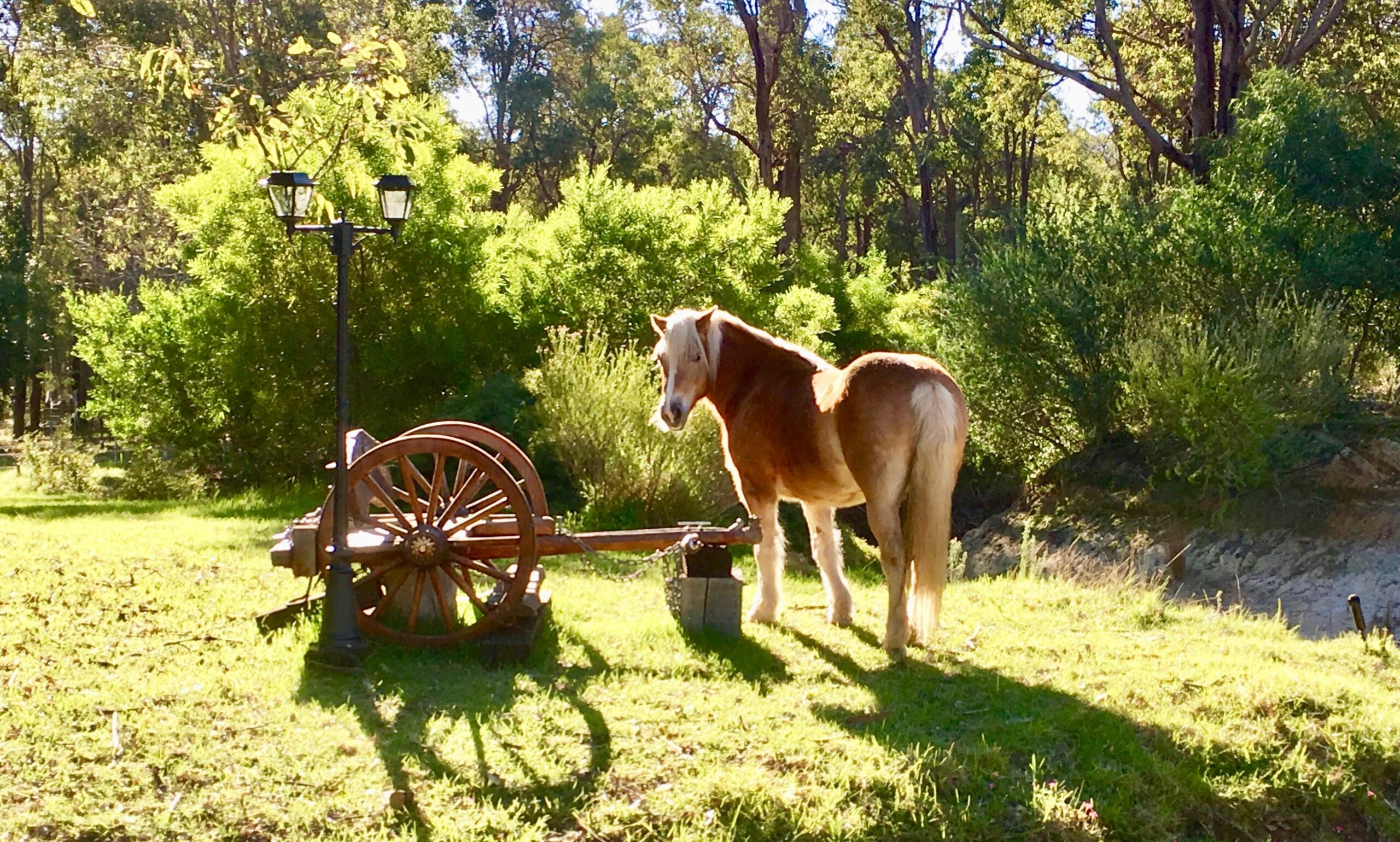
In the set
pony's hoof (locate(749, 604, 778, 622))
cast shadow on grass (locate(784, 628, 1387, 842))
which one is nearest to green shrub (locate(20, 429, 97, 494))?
pony's hoof (locate(749, 604, 778, 622))

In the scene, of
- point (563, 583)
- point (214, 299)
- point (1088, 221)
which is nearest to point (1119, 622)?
point (563, 583)

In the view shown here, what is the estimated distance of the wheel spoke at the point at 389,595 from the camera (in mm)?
6750

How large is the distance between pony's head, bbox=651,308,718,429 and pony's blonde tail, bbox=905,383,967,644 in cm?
145

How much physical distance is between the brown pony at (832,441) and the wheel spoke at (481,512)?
112 cm

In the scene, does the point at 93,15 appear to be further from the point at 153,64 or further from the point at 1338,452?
the point at 1338,452

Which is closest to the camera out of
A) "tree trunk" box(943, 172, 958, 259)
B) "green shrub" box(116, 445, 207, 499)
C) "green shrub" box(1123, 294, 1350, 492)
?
"green shrub" box(1123, 294, 1350, 492)

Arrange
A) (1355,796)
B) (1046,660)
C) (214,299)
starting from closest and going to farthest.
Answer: (1355,796), (1046,660), (214,299)

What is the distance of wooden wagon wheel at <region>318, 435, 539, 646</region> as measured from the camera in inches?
259

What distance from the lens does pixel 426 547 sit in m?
6.64

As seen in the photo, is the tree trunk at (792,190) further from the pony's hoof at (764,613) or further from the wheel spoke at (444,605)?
the wheel spoke at (444,605)

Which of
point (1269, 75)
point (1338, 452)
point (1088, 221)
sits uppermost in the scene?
point (1269, 75)

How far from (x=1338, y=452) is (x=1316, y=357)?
1347 mm

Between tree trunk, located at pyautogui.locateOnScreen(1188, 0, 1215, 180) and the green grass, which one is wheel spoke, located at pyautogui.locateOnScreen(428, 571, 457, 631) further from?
tree trunk, located at pyautogui.locateOnScreen(1188, 0, 1215, 180)

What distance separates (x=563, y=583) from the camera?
920 cm
